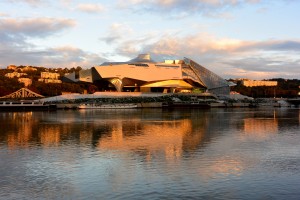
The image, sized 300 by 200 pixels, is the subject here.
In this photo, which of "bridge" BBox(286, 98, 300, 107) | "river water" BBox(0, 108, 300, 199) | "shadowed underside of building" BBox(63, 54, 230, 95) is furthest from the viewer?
"bridge" BBox(286, 98, 300, 107)

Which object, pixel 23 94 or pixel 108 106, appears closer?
pixel 108 106

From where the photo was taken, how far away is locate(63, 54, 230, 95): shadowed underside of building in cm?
7494

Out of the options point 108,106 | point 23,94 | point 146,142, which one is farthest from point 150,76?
point 146,142

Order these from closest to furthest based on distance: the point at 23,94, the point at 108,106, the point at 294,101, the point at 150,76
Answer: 1. the point at 108,106
2. the point at 150,76
3. the point at 23,94
4. the point at 294,101

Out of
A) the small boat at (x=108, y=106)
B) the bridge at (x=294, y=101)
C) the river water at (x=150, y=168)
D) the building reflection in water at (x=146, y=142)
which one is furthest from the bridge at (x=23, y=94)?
the river water at (x=150, y=168)

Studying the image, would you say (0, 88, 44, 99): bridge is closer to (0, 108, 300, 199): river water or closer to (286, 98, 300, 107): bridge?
(286, 98, 300, 107): bridge

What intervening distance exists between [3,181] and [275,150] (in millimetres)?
10414

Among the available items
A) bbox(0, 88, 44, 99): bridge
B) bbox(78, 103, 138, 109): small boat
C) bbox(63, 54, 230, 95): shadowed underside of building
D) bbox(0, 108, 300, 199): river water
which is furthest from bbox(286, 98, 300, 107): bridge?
bbox(0, 108, 300, 199): river water

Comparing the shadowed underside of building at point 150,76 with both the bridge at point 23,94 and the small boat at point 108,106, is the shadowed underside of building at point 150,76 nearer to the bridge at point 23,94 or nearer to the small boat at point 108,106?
the bridge at point 23,94

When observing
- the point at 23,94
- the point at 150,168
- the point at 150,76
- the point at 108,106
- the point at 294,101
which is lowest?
the point at 150,168

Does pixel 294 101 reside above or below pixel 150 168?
above

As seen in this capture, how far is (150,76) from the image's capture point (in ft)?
253

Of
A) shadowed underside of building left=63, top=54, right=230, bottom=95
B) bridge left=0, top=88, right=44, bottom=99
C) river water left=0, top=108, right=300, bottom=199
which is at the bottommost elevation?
river water left=0, top=108, right=300, bottom=199

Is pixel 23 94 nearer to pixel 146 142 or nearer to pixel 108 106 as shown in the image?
pixel 108 106
